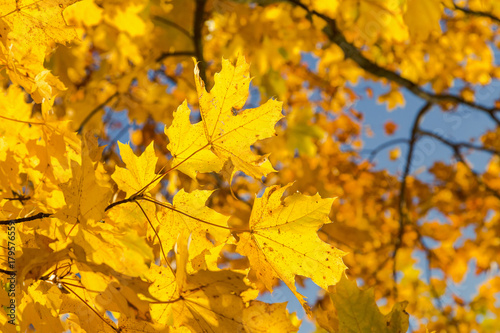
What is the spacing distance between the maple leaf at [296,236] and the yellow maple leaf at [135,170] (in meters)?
0.20

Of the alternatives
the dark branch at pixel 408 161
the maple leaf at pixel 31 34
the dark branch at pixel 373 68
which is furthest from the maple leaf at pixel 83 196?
the dark branch at pixel 408 161

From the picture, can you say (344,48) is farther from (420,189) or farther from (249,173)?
(420,189)

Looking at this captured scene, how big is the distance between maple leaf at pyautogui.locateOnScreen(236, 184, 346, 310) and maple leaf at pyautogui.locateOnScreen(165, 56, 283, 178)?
0.07 meters

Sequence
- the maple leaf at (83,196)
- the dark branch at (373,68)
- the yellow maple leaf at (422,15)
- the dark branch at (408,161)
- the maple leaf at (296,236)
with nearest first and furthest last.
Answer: the maple leaf at (83,196)
the maple leaf at (296,236)
the yellow maple leaf at (422,15)
the dark branch at (373,68)
the dark branch at (408,161)

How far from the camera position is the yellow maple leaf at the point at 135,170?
75 centimetres

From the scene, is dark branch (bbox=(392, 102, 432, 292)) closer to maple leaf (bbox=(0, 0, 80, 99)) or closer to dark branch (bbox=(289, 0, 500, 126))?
dark branch (bbox=(289, 0, 500, 126))

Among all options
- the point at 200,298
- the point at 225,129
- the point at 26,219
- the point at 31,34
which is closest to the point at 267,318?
the point at 200,298

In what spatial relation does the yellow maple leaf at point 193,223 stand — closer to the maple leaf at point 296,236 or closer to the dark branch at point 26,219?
the maple leaf at point 296,236

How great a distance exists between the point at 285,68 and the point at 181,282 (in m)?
4.72

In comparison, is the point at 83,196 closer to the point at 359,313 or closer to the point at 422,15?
the point at 359,313

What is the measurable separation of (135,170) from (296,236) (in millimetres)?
309

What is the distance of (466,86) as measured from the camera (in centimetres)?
502

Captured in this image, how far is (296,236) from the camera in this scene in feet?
2.55

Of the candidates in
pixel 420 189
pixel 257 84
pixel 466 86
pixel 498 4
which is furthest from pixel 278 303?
pixel 466 86
